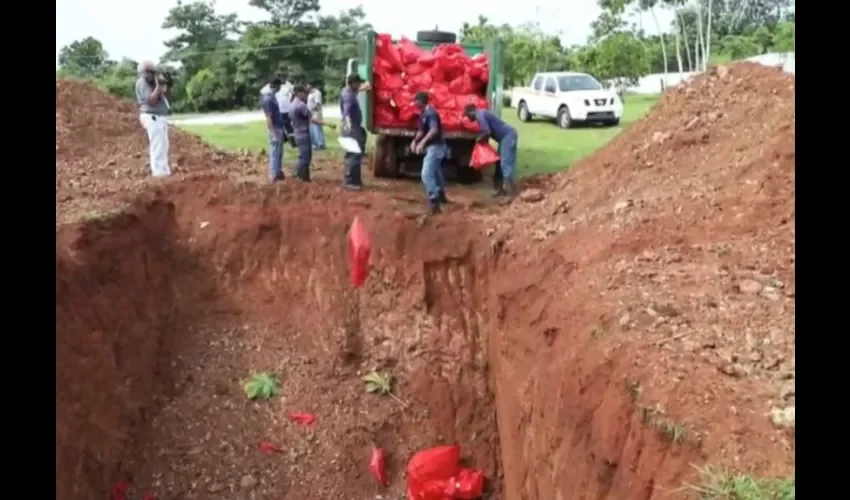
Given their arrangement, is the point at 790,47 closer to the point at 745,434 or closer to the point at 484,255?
the point at 484,255

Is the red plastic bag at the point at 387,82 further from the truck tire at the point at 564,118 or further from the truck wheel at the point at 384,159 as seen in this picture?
the truck tire at the point at 564,118

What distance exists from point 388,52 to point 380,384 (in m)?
4.97

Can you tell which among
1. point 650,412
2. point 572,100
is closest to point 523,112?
point 572,100

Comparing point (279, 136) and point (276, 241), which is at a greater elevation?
point (279, 136)

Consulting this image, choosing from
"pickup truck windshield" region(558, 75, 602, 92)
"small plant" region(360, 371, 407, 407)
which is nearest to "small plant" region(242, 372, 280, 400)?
"small plant" region(360, 371, 407, 407)

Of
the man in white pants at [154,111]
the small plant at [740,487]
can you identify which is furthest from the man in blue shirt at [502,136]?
the small plant at [740,487]

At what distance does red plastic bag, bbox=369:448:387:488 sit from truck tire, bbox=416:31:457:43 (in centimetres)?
647

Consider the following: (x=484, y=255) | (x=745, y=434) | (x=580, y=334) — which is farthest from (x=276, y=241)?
(x=745, y=434)

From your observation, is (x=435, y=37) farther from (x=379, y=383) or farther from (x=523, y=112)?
(x=379, y=383)

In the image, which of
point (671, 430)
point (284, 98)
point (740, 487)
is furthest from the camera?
point (284, 98)

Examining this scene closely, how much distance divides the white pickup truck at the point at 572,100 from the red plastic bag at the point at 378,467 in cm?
920

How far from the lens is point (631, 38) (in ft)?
66.1

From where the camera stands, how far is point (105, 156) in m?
11.7

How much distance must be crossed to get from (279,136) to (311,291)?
241 centimetres
